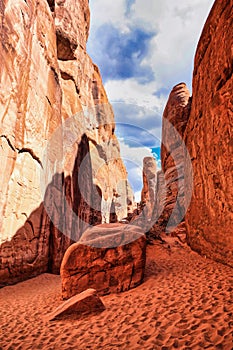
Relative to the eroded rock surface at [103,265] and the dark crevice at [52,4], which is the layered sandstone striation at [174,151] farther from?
the dark crevice at [52,4]

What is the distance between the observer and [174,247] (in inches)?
428

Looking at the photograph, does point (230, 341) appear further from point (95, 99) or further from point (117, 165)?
point (117, 165)

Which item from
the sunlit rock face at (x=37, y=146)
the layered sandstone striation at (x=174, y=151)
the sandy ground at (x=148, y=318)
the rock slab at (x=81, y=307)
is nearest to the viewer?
the sandy ground at (x=148, y=318)

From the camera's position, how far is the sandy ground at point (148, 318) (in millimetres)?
3654

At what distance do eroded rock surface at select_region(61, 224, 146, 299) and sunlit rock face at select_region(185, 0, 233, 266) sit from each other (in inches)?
118

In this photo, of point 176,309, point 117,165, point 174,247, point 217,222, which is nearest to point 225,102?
point 217,222

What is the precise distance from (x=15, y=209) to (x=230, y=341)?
9.46 meters

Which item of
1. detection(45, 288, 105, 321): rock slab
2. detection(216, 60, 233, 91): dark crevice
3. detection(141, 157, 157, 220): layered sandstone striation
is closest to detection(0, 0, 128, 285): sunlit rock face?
detection(45, 288, 105, 321): rock slab

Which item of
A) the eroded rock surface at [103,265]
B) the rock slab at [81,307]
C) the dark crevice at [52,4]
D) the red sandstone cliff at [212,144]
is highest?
the dark crevice at [52,4]

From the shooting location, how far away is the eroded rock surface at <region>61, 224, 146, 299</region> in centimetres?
662

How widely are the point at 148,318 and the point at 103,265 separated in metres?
2.50

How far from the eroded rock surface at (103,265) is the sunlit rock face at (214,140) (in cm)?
301

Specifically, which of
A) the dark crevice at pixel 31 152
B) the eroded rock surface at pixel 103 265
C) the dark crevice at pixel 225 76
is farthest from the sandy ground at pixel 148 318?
the dark crevice at pixel 31 152

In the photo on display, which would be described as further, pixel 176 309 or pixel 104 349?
pixel 176 309
